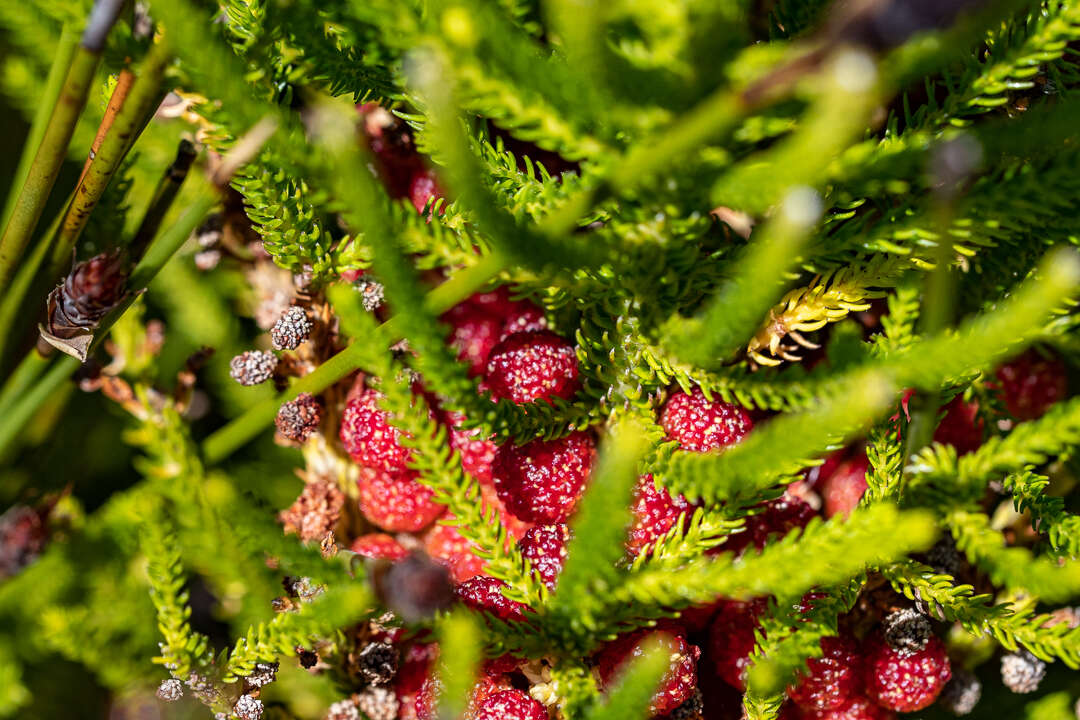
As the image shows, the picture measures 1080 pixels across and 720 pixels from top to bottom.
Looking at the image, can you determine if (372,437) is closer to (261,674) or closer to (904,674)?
(261,674)

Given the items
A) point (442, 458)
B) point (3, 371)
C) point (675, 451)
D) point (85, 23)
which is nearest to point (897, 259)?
point (675, 451)

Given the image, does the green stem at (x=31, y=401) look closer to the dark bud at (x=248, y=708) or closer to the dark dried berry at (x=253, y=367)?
the dark dried berry at (x=253, y=367)

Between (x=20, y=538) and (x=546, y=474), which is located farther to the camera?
(x=20, y=538)

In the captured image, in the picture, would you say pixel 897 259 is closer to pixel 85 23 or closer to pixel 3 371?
pixel 85 23

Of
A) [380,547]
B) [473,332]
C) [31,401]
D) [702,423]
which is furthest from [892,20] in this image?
[31,401]

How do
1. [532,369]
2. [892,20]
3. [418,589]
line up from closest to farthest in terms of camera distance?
[892,20] < [418,589] < [532,369]

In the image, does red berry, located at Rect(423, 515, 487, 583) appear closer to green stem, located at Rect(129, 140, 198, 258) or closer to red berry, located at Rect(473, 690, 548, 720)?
red berry, located at Rect(473, 690, 548, 720)

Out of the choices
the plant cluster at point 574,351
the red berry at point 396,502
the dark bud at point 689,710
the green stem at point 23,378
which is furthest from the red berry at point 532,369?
the green stem at point 23,378
